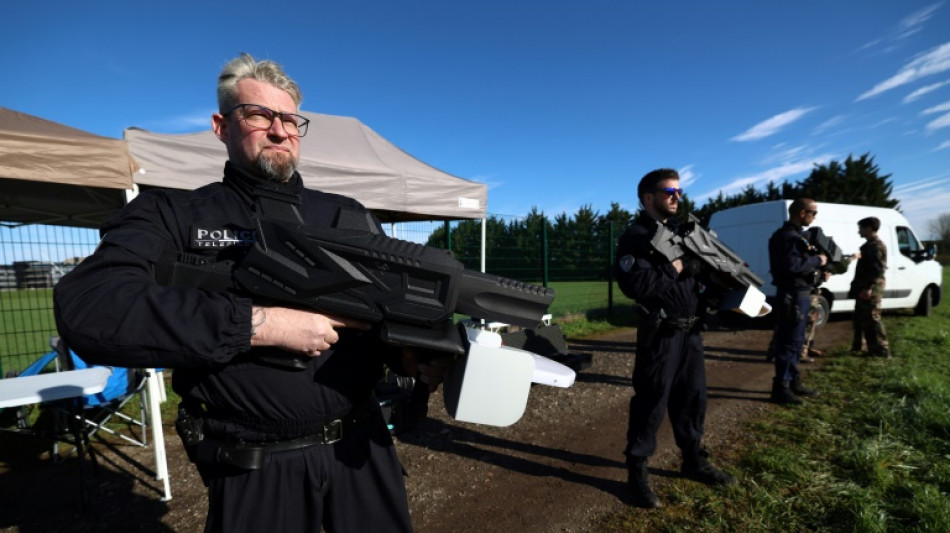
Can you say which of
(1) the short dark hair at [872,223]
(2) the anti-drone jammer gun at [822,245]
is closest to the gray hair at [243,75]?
(2) the anti-drone jammer gun at [822,245]

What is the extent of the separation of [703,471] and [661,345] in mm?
987

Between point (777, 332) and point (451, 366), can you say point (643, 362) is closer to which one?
point (451, 366)

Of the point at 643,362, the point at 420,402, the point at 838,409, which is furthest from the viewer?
the point at 838,409

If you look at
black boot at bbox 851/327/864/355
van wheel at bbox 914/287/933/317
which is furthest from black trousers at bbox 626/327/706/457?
van wheel at bbox 914/287/933/317

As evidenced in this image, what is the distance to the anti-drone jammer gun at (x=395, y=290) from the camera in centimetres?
105

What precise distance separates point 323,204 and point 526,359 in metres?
0.90

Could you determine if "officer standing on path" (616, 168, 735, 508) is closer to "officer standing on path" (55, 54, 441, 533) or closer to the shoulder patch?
the shoulder patch

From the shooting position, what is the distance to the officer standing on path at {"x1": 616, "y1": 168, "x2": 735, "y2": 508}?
2.73 meters

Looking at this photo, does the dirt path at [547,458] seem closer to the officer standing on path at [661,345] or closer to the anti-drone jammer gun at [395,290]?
the officer standing on path at [661,345]

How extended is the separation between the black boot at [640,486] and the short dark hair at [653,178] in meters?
1.81

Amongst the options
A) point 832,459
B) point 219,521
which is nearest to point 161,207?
point 219,521

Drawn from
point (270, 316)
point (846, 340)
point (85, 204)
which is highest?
point (85, 204)

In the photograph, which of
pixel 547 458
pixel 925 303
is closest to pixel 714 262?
pixel 547 458

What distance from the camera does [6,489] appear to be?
303cm
